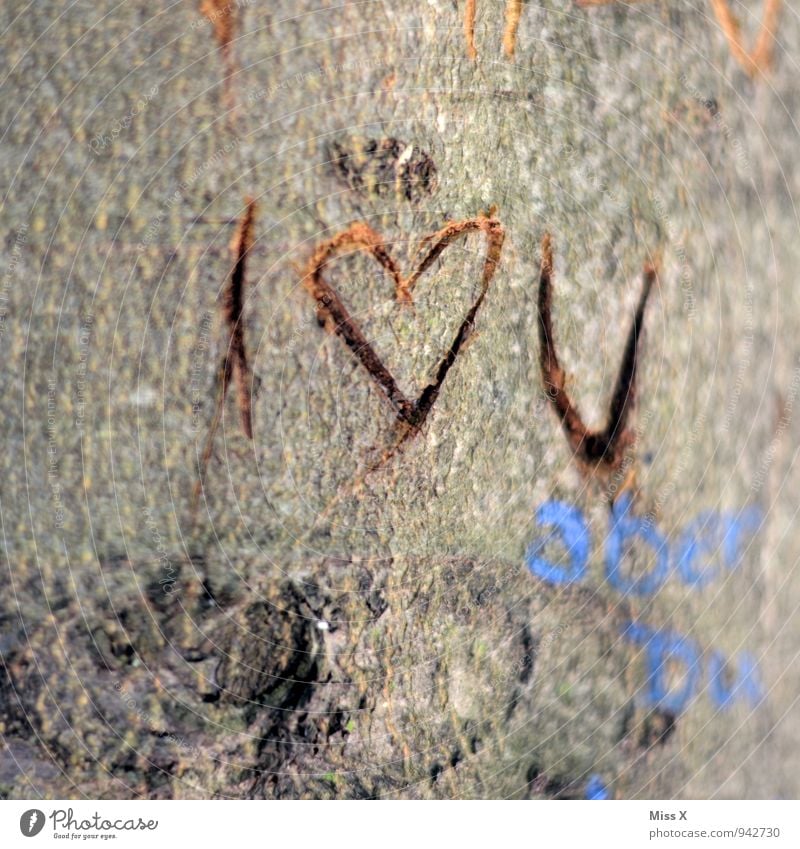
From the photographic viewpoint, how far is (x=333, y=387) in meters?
1.52

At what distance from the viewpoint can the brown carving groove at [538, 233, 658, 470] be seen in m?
1.70

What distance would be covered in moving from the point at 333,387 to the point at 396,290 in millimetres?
177

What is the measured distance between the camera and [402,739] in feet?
5.27

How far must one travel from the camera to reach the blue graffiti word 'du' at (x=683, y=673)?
6.05 ft

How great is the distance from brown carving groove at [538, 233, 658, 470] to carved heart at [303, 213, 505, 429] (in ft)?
0.55

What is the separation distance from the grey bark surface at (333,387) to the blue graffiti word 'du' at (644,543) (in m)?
0.03

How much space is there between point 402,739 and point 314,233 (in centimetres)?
80

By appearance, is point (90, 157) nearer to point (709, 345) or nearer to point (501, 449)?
point (501, 449)

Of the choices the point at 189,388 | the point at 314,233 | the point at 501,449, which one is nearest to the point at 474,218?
the point at 314,233

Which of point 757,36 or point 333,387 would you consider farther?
point 757,36

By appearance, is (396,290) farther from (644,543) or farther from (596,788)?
(596,788)

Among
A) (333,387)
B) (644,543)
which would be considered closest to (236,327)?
(333,387)

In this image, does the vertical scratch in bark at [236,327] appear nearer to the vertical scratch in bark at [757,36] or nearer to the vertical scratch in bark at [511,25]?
the vertical scratch in bark at [511,25]

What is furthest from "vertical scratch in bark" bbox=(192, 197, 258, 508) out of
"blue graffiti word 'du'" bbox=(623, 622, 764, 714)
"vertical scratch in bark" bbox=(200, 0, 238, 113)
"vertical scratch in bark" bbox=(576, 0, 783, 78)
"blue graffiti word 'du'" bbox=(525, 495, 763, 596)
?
"vertical scratch in bark" bbox=(576, 0, 783, 78)
